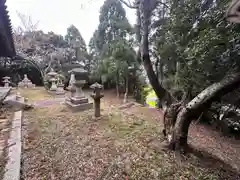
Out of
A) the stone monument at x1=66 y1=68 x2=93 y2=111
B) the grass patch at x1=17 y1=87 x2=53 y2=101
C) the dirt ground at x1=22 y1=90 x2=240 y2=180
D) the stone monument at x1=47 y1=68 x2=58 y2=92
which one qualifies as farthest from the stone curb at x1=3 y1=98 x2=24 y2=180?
the stone monument at x1=47 y1=68 x2=58 y2=92

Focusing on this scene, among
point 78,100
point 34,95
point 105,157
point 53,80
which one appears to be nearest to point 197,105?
point 105,157

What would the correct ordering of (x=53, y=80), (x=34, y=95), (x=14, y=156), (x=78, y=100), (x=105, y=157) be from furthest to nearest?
(x=53, y=80)
(x=34, y=95)
(x=78, y=100)
(x=105, y=157)
(x=14, y=156)

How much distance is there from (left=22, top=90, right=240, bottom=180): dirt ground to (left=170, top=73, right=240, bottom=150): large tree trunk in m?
0.29

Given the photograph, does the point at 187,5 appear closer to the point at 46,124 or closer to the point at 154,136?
the point at 154,136

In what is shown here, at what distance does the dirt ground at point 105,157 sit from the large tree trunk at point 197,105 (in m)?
0.29

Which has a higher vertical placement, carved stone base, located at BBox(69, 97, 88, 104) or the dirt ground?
carved stone base, located at BBox(69, 97, 88, 104)

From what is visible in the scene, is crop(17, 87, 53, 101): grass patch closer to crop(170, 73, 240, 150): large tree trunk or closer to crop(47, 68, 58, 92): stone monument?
crop(47, 68, 58, 92): stone monument

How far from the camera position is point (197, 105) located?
95.1 inches

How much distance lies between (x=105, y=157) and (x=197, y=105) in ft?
6.07

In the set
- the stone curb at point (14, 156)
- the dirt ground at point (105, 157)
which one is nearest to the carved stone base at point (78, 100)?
the dirt ground at point (105, 157)

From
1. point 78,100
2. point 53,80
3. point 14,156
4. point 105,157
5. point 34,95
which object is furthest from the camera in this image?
point 53,80

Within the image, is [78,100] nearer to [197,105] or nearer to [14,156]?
[14,156]

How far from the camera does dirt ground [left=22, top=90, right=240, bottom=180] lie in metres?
2.02

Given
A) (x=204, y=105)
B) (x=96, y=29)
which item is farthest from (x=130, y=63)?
(x=204, y=105)
